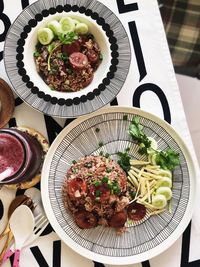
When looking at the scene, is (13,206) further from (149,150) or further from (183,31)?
(183,31)

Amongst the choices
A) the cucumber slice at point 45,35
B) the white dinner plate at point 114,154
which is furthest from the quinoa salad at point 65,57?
the white dinner plate at point 114,154

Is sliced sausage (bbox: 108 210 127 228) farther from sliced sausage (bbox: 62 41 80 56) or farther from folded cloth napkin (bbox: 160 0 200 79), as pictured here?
folded cloth napkin (bbox: 160 0 200 79)

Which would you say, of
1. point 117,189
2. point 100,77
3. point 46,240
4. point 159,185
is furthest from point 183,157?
point 46,240


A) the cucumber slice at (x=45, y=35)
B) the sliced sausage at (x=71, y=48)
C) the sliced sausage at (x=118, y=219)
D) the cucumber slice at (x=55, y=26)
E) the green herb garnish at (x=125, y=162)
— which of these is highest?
the cucumber slice at (x=55, y=26)

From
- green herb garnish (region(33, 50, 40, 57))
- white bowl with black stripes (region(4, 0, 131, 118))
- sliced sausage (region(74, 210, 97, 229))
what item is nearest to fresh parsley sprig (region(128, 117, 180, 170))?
white bowl with black stripes (region(4, 0, 131, 118))

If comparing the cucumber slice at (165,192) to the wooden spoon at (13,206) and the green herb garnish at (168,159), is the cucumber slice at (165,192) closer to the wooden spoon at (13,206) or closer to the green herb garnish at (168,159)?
the green herb garnish at (168,159)

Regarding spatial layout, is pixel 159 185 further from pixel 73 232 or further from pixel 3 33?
pixel 3 33

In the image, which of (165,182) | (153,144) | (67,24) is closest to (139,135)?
(153,144)
